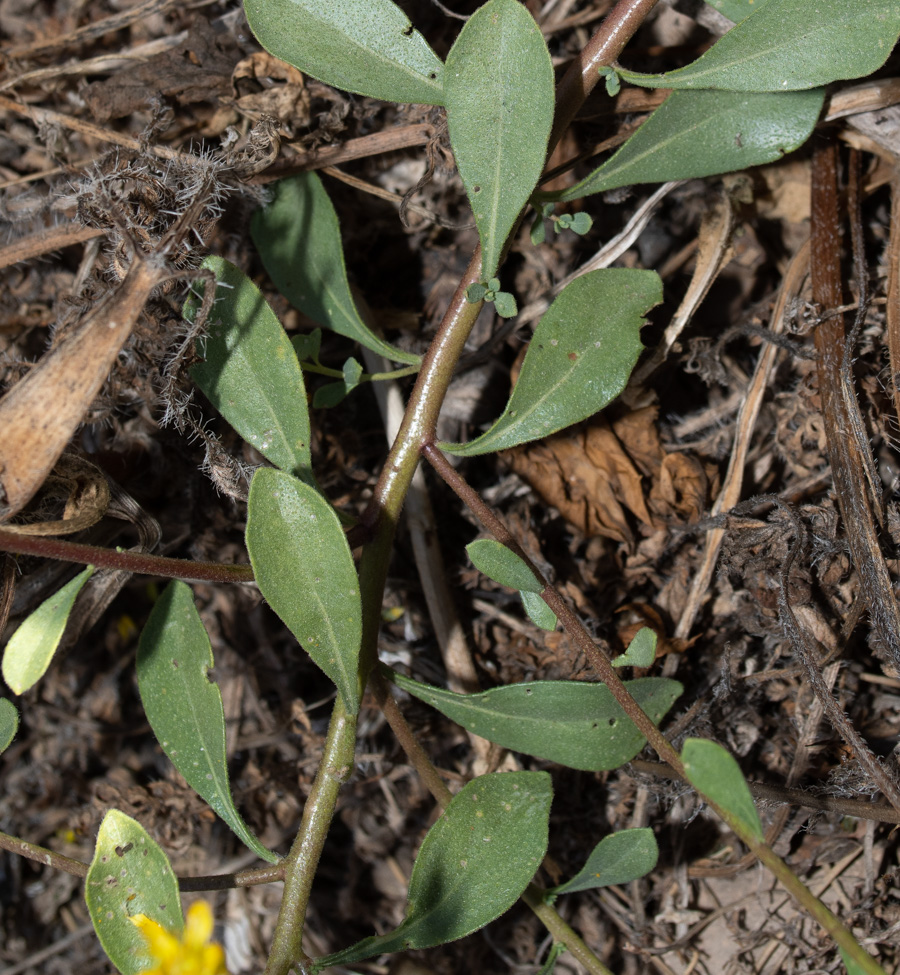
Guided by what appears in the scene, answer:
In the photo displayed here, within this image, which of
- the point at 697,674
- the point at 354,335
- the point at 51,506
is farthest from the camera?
the point at 697,674

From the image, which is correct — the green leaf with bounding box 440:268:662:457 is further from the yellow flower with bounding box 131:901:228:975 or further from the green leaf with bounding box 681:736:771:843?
the yellow flower with bounding box 131:901:228:975

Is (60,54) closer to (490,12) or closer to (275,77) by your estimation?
(275,77)

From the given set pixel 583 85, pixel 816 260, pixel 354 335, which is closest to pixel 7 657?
pixel 354 335

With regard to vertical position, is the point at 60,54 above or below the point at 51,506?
above

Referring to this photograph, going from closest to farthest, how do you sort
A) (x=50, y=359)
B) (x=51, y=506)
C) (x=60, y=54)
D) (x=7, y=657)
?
1. (x=50, y=359)
2. (x=7, y=657)
3. (x=51, y=506)
4. (x=60, y=54)

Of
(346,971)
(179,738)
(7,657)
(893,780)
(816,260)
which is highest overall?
(816,260)

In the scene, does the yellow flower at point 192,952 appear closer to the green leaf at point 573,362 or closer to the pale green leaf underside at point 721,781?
the pale green leaf underside at point 721,781
